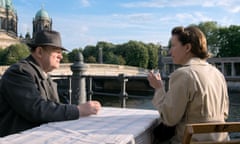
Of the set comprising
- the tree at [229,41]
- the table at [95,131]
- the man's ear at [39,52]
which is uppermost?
the tree at [229,41]

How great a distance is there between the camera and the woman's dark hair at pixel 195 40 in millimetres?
2045

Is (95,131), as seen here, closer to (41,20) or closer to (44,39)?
(44,39)

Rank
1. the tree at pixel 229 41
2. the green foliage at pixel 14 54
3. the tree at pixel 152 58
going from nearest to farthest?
1. the tree at pixel 229 41
2. the green foliage at pixel 14 54
3. the tree at pixel 152 58

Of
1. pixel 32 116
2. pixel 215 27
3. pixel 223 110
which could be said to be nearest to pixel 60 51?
pixel 32 116

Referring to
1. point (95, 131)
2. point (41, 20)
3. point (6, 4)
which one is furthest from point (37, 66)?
point (6, 4)

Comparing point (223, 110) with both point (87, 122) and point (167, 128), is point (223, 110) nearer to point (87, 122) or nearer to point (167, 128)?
point (167, 128)

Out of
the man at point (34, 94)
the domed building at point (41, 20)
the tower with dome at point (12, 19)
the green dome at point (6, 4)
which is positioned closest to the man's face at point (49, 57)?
the man at point (34, 94)

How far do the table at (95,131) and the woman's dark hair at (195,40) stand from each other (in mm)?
487

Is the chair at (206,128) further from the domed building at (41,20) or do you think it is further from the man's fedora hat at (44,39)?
the domed building at (41,20)

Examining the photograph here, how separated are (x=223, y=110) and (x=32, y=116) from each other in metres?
1.11

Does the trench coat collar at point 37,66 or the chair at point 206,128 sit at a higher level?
the trench coat collar at point 37,66

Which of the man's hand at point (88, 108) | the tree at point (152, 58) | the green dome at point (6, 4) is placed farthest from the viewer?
the green dome at point (6, 4)

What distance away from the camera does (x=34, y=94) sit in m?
1.93

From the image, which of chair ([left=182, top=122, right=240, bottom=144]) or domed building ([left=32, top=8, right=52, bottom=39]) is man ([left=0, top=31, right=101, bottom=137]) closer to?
chair ([left=182, top=122, right=240, bottom=144])
